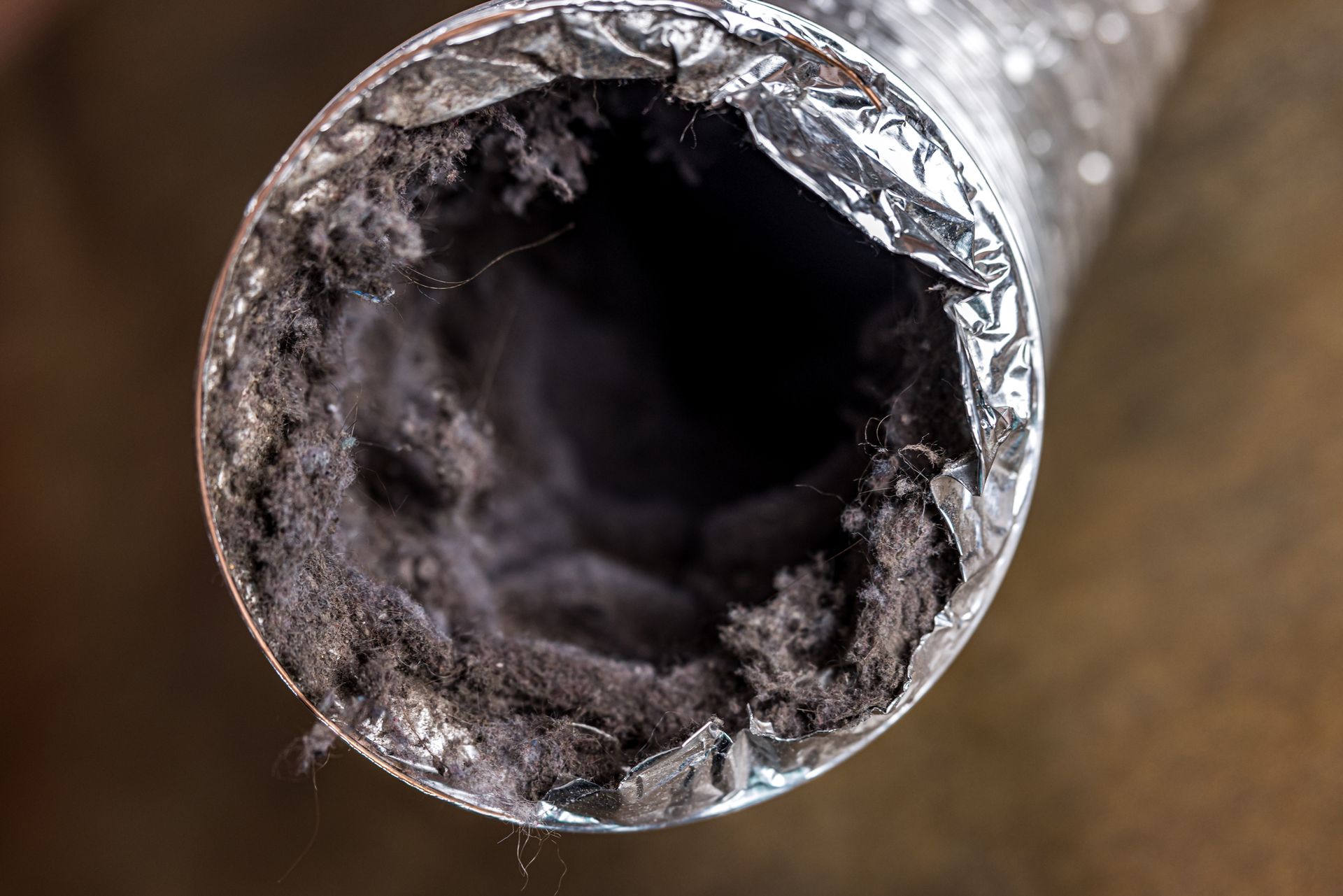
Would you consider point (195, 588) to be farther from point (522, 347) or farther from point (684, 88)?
point (684, 88)

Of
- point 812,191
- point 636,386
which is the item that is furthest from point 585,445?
point 812,191

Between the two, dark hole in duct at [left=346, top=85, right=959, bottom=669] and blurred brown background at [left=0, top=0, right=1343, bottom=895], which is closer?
dark hole in duct at [left=346, top=85, right=959, bottom=669]

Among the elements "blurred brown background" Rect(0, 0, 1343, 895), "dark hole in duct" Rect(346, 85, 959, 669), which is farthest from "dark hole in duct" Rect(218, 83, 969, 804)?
"blurred brown background" Rect(0, 0, 1343, 895)

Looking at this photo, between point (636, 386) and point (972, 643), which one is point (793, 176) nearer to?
point (636, 386)

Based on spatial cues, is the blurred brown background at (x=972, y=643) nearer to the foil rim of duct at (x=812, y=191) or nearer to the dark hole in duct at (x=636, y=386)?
the dark hole in duct at (x=636, y=386)

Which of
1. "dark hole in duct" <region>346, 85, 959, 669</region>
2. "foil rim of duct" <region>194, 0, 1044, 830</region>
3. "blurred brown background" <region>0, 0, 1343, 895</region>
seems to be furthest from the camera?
"blurred brown background" <region>0, 0, 1343, 895</region>

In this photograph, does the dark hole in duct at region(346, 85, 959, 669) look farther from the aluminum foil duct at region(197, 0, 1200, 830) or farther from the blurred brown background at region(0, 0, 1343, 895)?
the blurred brown background at region(0, 0, 1343, 895)

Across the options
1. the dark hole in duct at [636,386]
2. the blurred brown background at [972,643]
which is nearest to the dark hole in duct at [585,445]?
the dark hole in duct at [636,386]
